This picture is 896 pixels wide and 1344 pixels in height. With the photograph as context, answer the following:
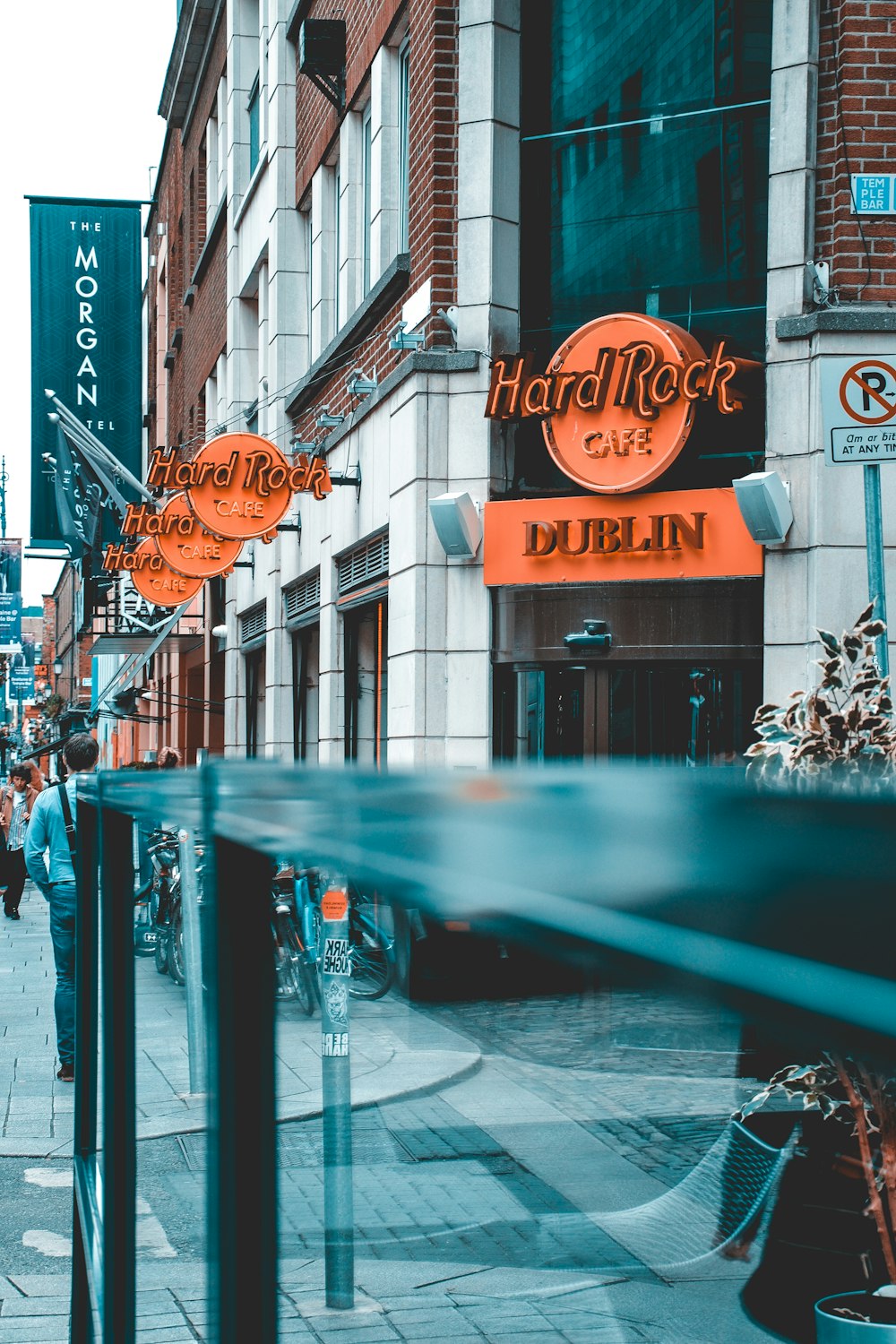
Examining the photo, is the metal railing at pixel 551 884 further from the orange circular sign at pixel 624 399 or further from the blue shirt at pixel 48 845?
the orange circular sign at pixel 624 399

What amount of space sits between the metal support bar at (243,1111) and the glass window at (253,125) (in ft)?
75.3

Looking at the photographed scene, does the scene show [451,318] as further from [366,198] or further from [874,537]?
[874,537]

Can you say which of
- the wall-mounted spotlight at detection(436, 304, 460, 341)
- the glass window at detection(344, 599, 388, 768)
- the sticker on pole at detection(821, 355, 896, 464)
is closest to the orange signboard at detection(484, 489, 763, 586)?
the wall-mounted spotlight at detection(436, 304, 460, 341)

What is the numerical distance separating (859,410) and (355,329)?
29.7 ft

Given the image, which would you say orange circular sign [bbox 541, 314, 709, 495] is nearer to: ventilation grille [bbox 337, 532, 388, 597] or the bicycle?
ventilation grille [bbox 337, 532, 388, 597]

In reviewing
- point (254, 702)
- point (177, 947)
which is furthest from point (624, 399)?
point (254, 702)

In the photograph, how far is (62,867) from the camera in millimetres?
8383

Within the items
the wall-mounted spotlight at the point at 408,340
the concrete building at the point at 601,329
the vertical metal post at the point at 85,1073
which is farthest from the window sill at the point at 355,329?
the vertical metal post at the point at 85,1073

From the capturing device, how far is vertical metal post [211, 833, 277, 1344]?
1.19m

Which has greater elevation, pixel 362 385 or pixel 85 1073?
pixel 362 385

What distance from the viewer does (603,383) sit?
11336mm

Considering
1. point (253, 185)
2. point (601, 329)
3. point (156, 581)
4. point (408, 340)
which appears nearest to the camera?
point (601, 329)

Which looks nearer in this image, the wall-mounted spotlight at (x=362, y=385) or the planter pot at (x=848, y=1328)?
the planter pot at (x=848, y=1328)

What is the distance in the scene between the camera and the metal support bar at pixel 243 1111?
3.92 ft
